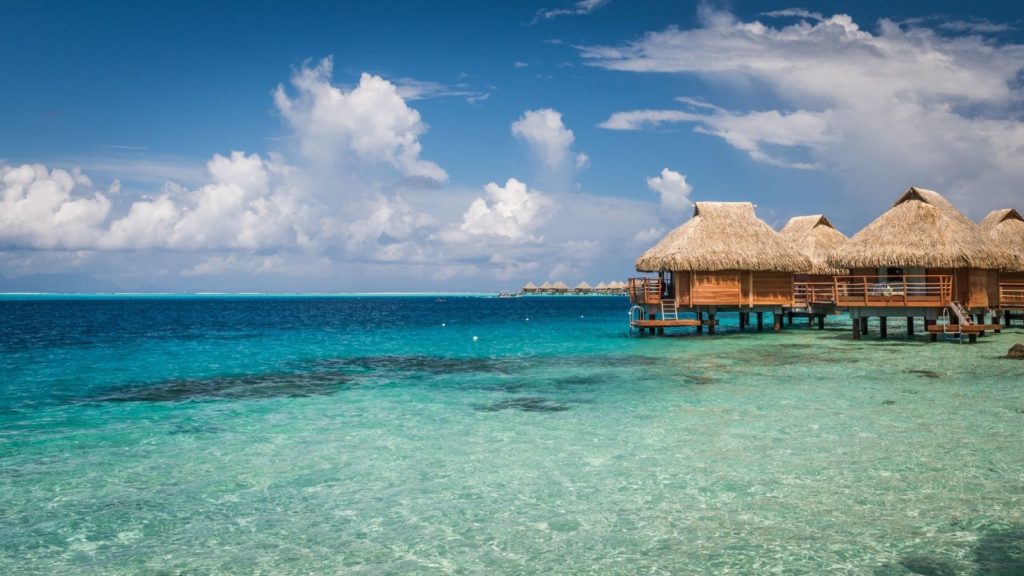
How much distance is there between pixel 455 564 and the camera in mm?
6641

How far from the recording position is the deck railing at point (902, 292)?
2641 centimetres

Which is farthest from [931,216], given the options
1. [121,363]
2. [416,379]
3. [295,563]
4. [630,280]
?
[121,363]

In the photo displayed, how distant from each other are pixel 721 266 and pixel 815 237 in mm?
11039

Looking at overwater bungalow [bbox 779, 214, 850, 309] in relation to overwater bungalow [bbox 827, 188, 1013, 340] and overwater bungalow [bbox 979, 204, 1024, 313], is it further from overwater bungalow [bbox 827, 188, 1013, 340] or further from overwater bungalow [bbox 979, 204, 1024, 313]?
overwater bungalow [bbox 979, 204, 1024, 313]

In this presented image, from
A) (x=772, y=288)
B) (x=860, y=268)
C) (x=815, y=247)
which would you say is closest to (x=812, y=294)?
(x=772, y=288)

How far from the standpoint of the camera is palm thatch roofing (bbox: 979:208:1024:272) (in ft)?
117

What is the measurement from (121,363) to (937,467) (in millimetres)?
26124

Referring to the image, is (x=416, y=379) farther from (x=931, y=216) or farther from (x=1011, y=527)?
(x=931, y=216)

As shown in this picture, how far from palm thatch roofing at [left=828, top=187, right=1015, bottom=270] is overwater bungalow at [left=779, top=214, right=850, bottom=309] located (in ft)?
19.8

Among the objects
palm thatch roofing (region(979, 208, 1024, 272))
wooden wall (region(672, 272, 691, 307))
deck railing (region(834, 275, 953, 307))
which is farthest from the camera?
palm thatch roofing (region(979, 208, 1024, 272))

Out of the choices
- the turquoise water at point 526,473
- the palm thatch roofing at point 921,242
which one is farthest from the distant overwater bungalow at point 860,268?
the turquoise water at point 526,473

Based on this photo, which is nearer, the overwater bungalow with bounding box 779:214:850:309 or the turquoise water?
the turquoise water

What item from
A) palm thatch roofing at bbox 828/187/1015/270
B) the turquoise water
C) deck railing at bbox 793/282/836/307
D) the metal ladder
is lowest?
the turquoise water

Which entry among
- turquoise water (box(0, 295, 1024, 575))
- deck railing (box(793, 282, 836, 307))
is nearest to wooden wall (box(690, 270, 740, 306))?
deck railing (box(793, 282, 836, 307))
